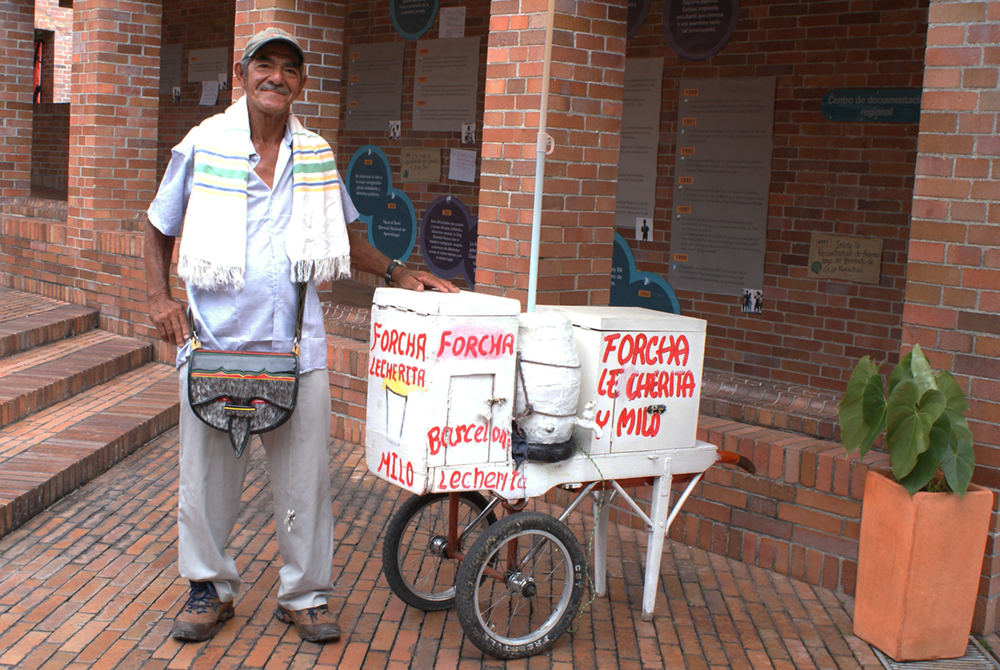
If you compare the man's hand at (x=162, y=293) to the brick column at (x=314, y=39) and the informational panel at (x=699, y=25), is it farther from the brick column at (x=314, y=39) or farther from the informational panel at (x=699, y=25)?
the informational panel at (x=699, y=25)

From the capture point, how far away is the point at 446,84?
948 centimetres

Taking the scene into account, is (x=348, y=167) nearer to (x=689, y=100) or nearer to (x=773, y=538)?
(x=689, y=100)

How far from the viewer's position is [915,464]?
373 cm

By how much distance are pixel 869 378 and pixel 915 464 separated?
343 millimetres

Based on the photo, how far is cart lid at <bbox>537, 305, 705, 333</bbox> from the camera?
3.69 m

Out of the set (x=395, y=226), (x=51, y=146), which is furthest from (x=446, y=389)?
(x=51, y=146)

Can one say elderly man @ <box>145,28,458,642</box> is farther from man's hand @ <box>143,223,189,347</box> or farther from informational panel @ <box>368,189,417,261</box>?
informational panel @ <box>368,189,417,261</box>

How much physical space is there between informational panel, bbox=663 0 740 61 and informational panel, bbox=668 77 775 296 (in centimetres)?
24

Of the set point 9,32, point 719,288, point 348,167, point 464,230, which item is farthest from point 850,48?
point 9,32

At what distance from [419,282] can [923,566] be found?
6.76 feet

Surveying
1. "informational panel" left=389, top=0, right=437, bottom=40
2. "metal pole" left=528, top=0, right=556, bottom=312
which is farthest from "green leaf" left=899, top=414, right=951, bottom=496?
"informational panel" left=389, top=0, right=437, bottom=40

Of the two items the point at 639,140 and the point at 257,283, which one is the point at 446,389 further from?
the point at 639,140

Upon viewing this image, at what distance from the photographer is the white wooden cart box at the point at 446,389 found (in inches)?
133

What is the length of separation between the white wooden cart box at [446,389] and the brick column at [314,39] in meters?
3.29
